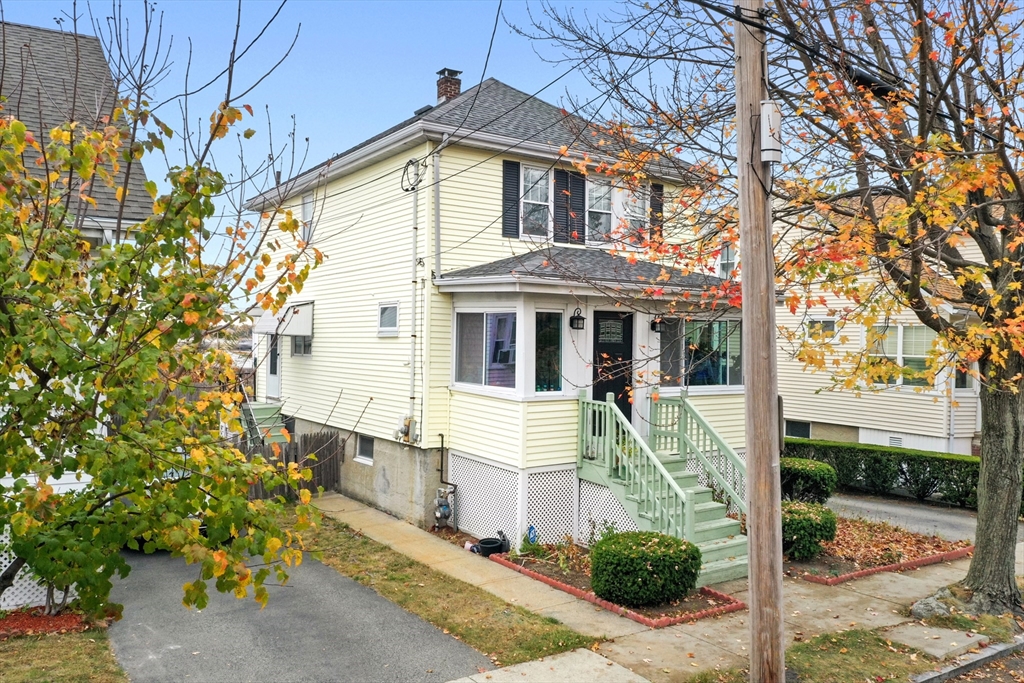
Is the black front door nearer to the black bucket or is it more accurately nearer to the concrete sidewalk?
the black bucket

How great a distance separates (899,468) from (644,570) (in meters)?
11.3

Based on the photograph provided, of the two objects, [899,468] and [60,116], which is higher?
[60,116]

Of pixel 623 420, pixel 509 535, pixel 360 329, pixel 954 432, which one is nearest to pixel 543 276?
pixel 623 420

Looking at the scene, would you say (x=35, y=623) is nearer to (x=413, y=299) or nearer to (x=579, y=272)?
(x=413, y=299)

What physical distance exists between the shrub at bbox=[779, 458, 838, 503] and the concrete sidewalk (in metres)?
2.71

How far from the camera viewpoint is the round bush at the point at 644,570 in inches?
365

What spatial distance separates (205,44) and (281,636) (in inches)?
254

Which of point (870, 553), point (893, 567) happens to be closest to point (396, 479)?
point (870, 553)

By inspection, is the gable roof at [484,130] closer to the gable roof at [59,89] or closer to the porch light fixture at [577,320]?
the porch light fixture at [577,320]

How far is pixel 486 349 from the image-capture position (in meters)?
12.9

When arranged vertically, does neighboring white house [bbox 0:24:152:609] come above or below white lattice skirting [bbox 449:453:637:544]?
above

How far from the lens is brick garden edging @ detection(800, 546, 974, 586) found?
10.8 metres

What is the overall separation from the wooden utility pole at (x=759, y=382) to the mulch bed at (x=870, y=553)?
18.0 feet

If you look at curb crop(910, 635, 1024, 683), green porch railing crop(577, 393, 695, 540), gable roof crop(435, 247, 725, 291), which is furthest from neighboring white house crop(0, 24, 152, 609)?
curb crop(910, 635, 1024, 683)
